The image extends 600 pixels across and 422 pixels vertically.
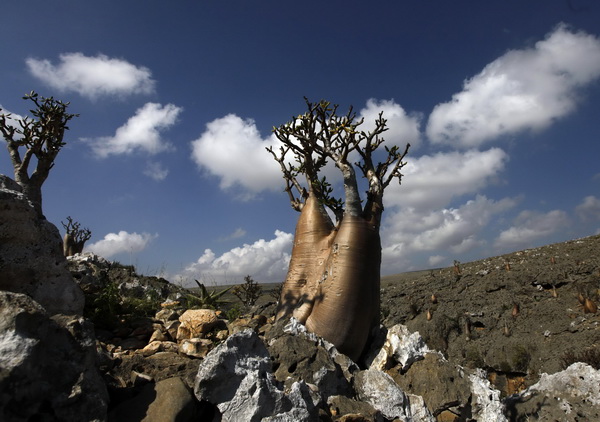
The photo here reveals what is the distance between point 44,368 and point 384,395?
3346 mm

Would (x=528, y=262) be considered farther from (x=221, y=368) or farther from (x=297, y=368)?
(x=221, y=368)

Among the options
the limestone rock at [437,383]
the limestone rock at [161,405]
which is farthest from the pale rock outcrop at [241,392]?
the limestone rock at [437,383]

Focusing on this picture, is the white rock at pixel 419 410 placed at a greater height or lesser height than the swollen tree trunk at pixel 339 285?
lesser

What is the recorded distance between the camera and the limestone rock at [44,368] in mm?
2424

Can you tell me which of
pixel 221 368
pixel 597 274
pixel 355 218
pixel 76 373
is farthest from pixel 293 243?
pixel 597 274

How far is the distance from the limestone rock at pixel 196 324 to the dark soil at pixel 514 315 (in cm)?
845

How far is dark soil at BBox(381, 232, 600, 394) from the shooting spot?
10367 millimetres

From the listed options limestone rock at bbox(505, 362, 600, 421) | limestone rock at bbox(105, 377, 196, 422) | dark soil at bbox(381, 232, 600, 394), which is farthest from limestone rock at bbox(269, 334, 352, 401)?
dark soil at bbox(381, 232, 600, 394)

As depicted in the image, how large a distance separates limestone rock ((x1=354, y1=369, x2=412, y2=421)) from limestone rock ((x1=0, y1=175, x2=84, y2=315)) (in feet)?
11.6

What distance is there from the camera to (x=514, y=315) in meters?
12.6

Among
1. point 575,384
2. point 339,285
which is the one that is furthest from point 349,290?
point 575,384

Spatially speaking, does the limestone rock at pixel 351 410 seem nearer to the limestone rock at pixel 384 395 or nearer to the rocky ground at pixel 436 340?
the rocky ground at pixel 436 340

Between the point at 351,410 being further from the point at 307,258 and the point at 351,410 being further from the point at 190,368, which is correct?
the point at 307,258

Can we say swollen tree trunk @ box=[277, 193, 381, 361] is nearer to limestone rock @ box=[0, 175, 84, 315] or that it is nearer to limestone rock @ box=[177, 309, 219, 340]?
limestone rock @ box=[177, 309, 219, 340]
